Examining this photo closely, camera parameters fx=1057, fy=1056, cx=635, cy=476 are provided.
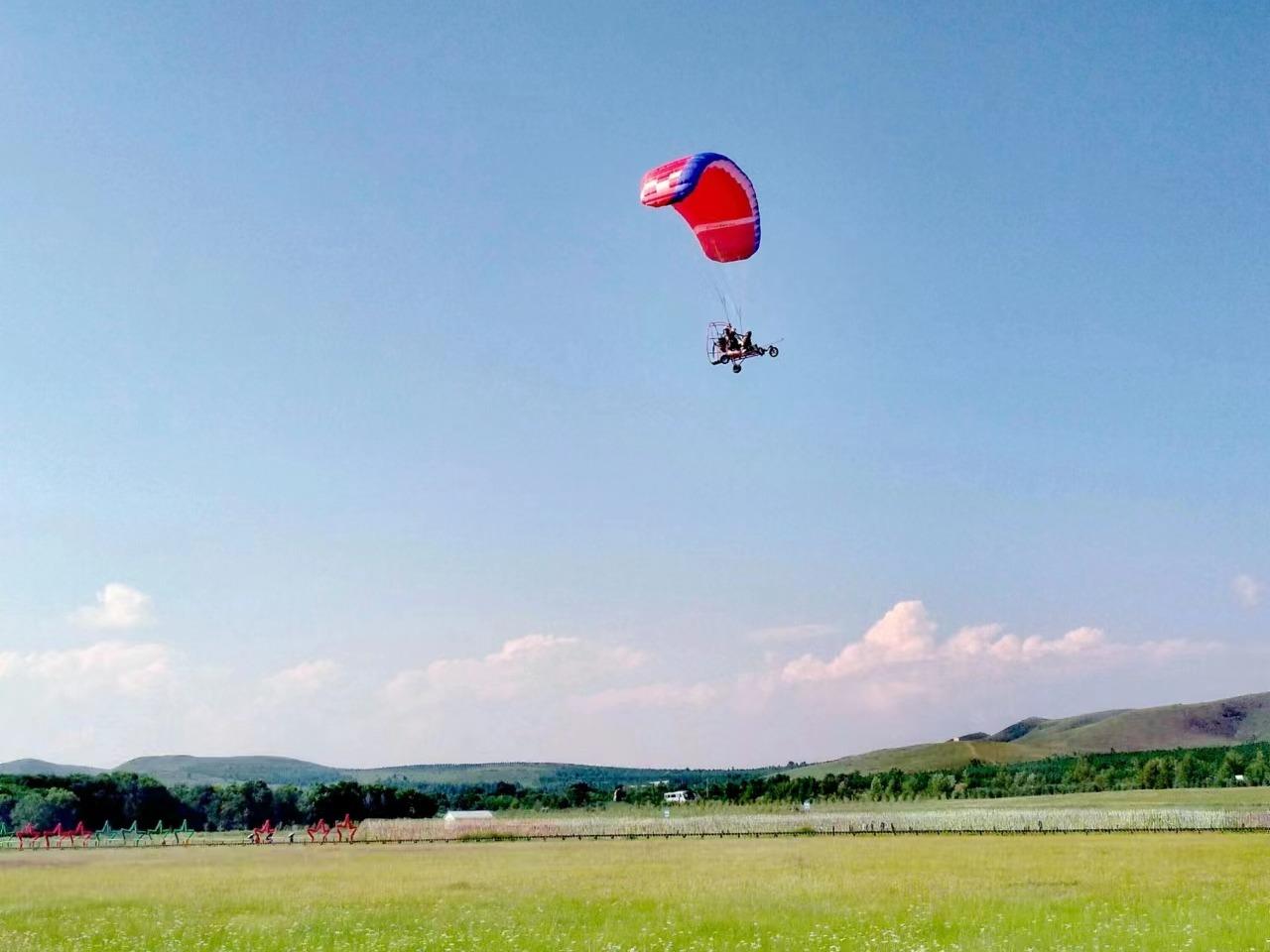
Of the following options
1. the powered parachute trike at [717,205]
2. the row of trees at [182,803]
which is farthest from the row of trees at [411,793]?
the powered parachute trike at [717,205]

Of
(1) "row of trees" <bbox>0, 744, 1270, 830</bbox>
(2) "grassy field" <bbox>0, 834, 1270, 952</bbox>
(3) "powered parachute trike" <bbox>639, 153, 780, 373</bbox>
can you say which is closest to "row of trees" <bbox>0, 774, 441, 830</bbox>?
(1) "row of trees" <bbox>0, 744, 1270, 830</bbox>

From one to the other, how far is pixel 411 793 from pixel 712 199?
380 feet

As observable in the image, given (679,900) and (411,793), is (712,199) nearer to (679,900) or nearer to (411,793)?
(679,900)

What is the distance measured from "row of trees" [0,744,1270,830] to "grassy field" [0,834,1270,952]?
2585 inches

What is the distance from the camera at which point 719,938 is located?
2416 cm

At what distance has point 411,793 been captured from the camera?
5482 inches

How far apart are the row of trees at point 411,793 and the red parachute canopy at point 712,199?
3980 inches

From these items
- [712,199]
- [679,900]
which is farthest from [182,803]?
[712,199]

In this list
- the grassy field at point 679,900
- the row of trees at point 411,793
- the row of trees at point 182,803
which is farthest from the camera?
the row of trees at point 411,793

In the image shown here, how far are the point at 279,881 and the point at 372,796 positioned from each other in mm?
95695

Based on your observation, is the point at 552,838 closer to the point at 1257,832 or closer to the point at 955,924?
the point at 1257,832

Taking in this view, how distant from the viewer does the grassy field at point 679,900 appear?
24.1m

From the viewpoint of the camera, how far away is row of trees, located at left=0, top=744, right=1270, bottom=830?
116188 millimetres

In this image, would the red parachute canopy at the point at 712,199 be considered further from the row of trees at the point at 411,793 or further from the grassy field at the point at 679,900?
the row of trees at the point at 411,793
